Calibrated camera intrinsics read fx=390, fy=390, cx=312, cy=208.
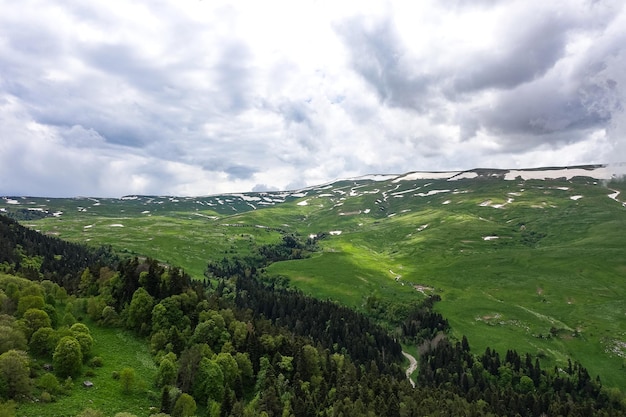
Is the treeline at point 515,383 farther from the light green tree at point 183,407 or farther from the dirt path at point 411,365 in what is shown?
the light green tree at point 183,407

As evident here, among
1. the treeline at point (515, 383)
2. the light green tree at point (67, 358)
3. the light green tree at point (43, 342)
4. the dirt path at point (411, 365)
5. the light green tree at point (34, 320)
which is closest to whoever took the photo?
the light green tree at point (67, 358)

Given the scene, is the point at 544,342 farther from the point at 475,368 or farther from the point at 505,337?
the point at 475,368

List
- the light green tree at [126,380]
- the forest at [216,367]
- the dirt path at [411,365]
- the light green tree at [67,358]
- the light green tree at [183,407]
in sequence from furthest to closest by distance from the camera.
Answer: the dirt path at [411,365] < the light green tree at [126,380] < the forest at [216,367] < the light green tree at [67,358] < the light green tree at [183,407]

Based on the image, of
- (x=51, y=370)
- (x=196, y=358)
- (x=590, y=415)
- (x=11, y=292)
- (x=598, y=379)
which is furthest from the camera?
(x=598, y=379)

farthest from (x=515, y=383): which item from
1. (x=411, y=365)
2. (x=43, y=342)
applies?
(x=43, y=342)

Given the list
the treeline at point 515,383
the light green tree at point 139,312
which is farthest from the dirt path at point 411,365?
the light green tree at point 139,312

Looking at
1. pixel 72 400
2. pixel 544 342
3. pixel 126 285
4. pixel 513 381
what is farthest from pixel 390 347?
pixel 72 400

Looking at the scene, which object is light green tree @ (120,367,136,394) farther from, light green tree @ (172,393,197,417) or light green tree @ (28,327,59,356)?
light green tree @ (28,327,59,356)

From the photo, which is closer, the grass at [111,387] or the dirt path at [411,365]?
the grass at [111,387]

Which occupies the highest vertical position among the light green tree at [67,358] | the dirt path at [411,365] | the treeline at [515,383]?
the light green tree at [67,358]
